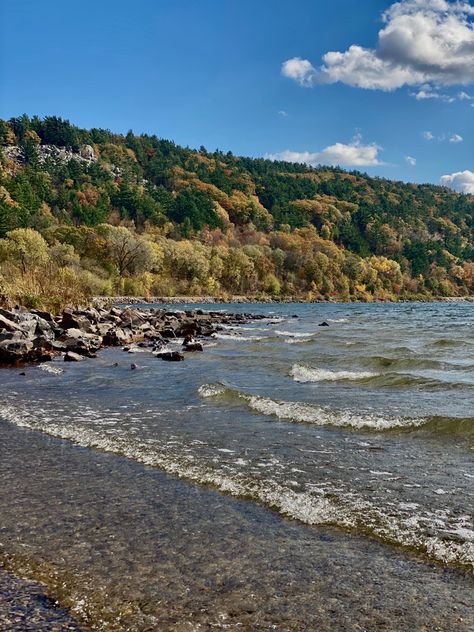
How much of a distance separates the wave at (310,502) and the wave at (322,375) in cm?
797

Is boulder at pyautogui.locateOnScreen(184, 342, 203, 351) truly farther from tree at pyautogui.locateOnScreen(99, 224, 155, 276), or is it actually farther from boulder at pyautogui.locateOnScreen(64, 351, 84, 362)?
tree at pyautogui.locateOnScreen(99, 224, 155, 276)

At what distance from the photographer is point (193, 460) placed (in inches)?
313

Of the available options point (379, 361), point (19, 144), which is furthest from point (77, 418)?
point (19, 144)

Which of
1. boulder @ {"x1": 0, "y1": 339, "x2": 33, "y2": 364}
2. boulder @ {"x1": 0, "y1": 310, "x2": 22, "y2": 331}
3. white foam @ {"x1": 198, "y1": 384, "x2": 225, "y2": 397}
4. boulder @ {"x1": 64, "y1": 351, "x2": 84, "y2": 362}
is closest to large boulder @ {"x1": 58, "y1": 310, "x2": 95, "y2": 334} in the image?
boulder @ {"x1": 0, "y1": 310, "x2": 22, "y2": 331}

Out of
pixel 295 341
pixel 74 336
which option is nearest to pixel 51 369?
pixel 74 336

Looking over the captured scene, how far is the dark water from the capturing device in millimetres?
4125

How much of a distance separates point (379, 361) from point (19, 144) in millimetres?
207104

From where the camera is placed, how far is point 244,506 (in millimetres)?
6246

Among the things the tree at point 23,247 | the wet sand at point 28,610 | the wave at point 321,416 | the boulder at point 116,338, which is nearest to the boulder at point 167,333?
the boulder at point 116,338

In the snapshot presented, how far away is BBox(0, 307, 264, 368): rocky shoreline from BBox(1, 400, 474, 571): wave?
1091 cm

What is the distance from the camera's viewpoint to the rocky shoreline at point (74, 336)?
64.1ft

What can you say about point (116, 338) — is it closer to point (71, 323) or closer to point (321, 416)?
point (71, 323)

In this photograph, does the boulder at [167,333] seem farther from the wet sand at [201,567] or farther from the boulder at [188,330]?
the wet sand at [201,567]

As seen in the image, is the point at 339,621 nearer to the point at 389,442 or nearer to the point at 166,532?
the point at 166,532
